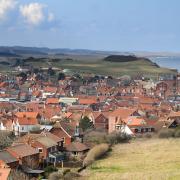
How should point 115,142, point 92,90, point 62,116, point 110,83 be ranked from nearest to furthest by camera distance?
point 115,142, point 62,116, point 92,90, point 110,83

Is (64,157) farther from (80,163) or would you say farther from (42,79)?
(42,79)

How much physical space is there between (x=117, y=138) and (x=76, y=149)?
4928 mm

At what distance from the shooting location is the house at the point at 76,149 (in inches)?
1459

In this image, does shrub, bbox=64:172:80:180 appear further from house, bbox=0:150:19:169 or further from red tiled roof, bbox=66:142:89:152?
red tiled roof, bbox=66:142:89:152

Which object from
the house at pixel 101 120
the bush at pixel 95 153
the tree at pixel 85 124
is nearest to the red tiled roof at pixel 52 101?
the house at pixel 101 120

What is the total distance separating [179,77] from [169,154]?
8700 centimetres

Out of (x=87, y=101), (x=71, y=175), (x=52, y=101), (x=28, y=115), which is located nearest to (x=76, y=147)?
(x=71, y=175)

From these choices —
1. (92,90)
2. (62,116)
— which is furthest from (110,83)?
(62,116)

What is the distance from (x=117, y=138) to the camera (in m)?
41.3

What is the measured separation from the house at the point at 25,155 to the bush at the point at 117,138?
28.2 ft

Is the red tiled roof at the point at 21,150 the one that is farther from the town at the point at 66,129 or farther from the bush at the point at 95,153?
the bush at the point at 95,153

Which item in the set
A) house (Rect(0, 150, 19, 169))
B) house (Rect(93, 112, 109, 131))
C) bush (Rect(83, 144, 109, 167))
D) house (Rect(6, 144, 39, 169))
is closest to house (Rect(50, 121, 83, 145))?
bush (Rect(83, 144, 109, 167))

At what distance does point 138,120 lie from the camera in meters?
47.1

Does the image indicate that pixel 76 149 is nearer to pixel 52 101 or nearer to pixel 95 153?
pixel 95 153
